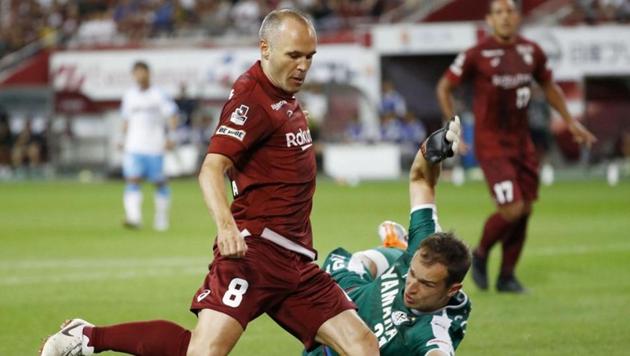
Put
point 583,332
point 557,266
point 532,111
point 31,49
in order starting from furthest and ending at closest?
1. point 31,49
2. point 532,111
3. point 557,266
4. point 583,332

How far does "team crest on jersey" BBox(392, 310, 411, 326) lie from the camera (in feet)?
24.1

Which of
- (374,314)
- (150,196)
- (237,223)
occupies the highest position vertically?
(237,223)

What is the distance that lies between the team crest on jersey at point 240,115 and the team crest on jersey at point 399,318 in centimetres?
158

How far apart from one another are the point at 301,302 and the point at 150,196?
20340 mm

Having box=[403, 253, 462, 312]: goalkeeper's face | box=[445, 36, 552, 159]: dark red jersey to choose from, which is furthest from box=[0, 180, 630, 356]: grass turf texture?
box=[403, 253, 462, 312]: goalkeeper's face

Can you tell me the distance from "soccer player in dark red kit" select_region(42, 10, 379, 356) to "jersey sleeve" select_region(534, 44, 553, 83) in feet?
18.5

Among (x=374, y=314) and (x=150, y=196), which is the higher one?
(x=374, y=314)

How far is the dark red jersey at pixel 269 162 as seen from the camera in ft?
22.0

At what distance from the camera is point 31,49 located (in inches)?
1489

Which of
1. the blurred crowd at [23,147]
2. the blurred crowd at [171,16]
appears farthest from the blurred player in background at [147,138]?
the blurred crowd at [23,147]

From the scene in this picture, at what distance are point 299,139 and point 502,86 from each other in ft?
18.5

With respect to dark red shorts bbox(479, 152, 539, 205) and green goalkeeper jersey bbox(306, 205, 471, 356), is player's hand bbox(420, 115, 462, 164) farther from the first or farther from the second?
dark red shorts bbox(479, 152, 539, 205)

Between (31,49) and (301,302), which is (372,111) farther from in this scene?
(301,302)

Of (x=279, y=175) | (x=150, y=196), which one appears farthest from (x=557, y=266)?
(x=150, y=196)
